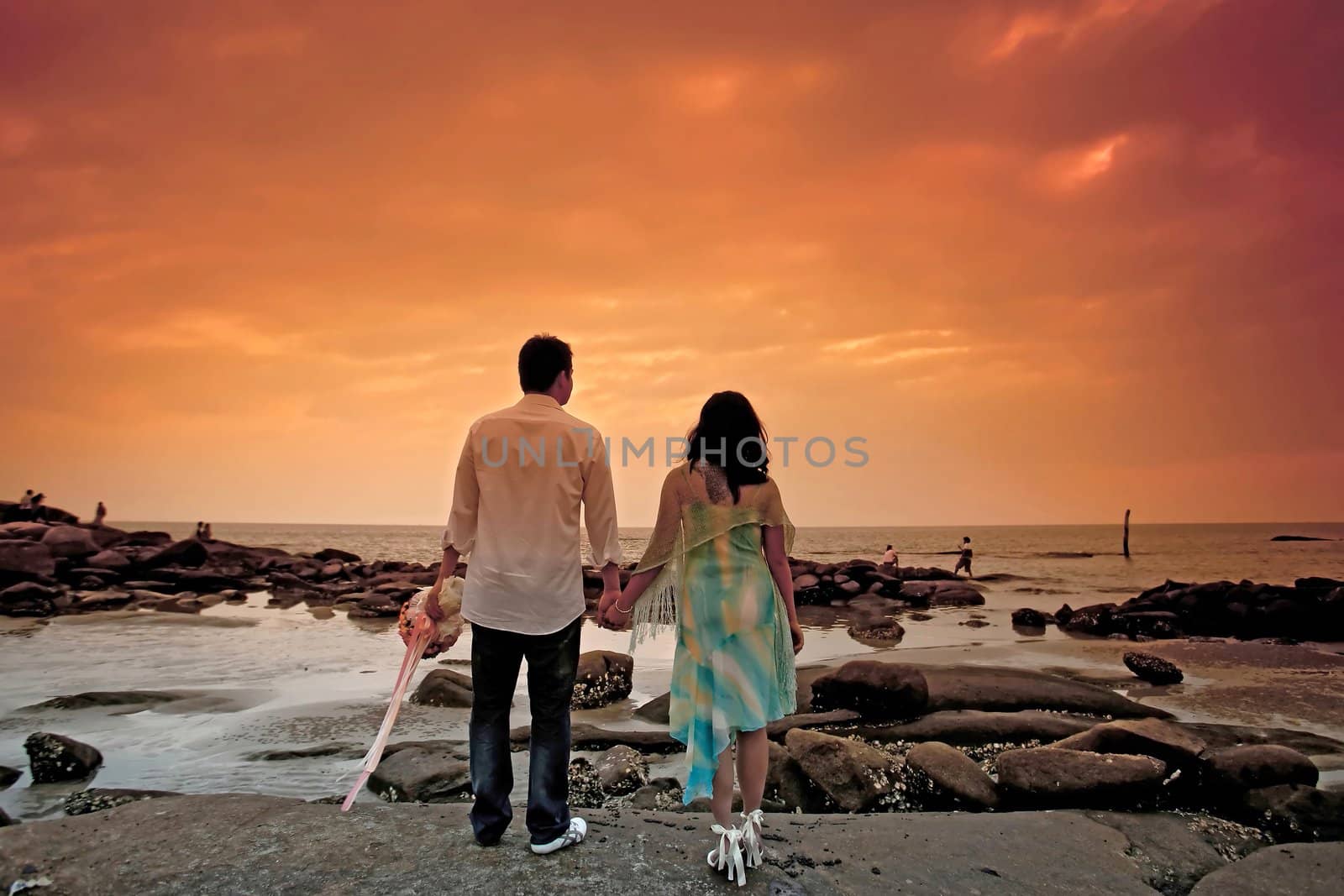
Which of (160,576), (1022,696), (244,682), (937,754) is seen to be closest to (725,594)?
(937,754)

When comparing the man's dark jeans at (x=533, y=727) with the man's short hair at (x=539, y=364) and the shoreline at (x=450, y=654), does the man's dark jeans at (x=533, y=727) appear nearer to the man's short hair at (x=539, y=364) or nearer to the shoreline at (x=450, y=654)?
the man's short hair at (x=539, y=364)

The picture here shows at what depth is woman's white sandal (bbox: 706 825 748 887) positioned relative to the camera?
10.9 feet

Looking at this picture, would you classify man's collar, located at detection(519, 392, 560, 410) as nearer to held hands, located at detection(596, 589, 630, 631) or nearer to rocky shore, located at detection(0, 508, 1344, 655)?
held hands, located at detection(596, 589, 630, 631)

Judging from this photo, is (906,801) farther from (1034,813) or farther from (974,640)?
(974,640)

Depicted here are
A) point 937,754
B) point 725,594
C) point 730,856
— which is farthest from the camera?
point 937,754

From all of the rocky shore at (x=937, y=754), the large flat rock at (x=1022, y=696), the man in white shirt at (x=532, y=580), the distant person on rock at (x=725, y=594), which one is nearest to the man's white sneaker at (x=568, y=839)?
the man in white shirt at (x=532, y=580)

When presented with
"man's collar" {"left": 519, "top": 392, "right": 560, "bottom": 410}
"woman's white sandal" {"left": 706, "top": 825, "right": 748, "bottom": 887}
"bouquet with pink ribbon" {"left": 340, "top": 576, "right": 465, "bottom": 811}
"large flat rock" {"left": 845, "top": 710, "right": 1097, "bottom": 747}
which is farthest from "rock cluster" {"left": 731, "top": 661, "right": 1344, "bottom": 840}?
"man's collar" {"left": 519, "top": 392, "right": 560, "bottom": 410}

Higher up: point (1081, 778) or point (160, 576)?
point (1081, 778)

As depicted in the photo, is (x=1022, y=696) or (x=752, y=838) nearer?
(x=752, y=838)

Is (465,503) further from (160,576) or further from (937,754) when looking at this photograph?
(160,576)

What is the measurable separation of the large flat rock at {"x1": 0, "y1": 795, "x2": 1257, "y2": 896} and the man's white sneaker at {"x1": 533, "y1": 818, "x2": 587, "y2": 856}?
0.15 feet

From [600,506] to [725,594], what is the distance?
2.23ft

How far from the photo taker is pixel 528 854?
3.53 meters

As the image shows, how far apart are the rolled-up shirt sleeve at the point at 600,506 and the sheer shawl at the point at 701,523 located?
17 centimetres
